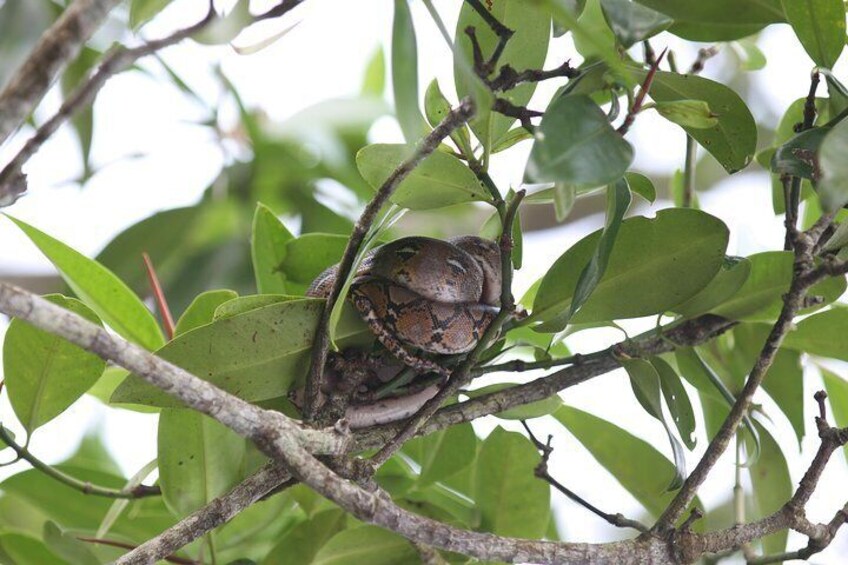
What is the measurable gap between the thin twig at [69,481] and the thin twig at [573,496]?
38 centimetres

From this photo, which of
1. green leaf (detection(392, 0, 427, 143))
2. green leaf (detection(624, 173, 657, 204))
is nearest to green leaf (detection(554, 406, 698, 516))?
green leaf (detection(624, 173, 657, 204))

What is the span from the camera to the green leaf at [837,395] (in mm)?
1110

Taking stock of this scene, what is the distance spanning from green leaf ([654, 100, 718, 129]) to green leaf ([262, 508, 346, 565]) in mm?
526

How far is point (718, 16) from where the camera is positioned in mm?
796

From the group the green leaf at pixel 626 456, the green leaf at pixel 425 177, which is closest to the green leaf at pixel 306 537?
the green leaf at pixel 626 456

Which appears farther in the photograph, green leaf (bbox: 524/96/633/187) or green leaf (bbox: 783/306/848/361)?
green leaf (bbox: 783/306/848/361)

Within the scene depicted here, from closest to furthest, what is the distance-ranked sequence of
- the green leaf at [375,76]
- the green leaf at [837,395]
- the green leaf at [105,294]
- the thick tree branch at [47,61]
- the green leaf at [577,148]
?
the thick tree branch at [47,61] < the green leaf at [577,148] < the green leaf at [105,294] < the green leaf at [837,395] < the green leaf at [375,76]

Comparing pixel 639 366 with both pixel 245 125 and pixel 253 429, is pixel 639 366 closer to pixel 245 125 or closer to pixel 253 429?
pixel 253 429

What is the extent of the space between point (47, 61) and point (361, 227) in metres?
0.27

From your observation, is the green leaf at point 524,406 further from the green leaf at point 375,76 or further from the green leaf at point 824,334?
the green leaf at point 375,76


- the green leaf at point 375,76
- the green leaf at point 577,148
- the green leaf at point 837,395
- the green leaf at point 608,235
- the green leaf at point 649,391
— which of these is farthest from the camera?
the green leaf at point 375,76

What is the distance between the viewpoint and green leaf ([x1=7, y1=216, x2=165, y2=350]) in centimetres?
95

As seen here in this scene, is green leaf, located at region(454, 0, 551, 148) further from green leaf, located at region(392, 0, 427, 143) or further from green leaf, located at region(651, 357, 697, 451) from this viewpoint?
green leaf, located at region(651, 357, 697, 451)

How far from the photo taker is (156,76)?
164 cm
